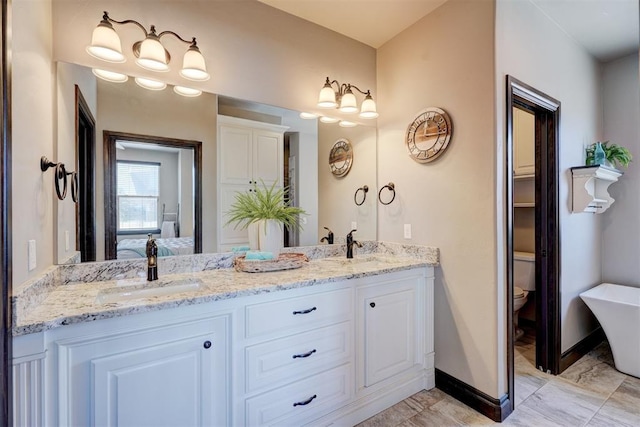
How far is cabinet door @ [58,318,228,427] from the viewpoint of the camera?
3.61ft

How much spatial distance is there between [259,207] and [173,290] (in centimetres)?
74

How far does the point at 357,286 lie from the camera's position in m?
1.84

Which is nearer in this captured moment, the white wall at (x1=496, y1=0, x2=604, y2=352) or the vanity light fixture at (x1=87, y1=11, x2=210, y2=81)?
the vanity light fixture at (x1=87, y1=11, x2=210, y2=81)

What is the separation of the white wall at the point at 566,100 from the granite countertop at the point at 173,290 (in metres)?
1.01

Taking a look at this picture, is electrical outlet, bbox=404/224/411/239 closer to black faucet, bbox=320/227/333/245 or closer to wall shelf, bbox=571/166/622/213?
black faucet, bbox=320/227/333/245

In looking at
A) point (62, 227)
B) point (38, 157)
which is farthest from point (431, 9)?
point (62, 227)

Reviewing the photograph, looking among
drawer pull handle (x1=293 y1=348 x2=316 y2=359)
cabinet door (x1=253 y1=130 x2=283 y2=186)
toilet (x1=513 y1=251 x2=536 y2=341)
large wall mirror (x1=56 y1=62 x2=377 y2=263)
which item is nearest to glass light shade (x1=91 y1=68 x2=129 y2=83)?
large wall mirror (x1=56 y1=62 x2=377 y2=263)

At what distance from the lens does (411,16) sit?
90.6 inches

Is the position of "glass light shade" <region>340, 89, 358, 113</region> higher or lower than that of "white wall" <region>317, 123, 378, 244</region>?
higher

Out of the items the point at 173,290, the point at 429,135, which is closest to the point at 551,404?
the point at 429,135

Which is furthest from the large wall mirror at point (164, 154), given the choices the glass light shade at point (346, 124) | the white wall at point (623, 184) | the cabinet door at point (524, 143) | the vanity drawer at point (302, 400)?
the white wall at point (623, 184)

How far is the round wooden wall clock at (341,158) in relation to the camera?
2574 mm

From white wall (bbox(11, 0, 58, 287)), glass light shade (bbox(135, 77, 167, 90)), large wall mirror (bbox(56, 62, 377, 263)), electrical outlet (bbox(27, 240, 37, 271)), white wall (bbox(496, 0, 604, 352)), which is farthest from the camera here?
white wall (bbox(496, 0, 604, 352))

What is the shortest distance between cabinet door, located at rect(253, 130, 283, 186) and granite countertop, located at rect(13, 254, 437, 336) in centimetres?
67
